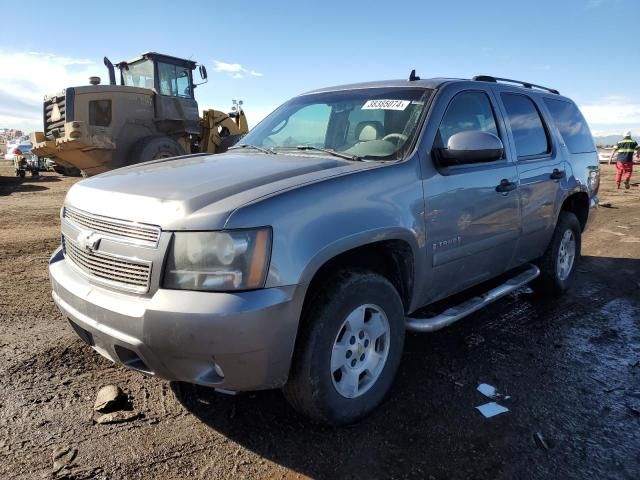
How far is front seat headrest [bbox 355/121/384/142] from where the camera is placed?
10.8 feet

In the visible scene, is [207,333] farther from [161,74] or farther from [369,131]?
[161,74]

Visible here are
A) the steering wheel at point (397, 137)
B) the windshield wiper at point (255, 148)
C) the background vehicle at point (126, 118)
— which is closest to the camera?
the steering wheel at point (397, 137)

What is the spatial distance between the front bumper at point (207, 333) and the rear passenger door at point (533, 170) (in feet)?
8.38

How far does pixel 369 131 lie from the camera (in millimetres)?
3375

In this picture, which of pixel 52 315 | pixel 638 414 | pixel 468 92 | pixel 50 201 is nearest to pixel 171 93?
pixel 50 201

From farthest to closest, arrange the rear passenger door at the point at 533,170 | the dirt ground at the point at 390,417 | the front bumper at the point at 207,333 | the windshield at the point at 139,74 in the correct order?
the windshield at the point at 139,74
the rear passenger door at the point at 533,170
the dirt ground at the point at 390,417
the front bumper at the point at 207,333

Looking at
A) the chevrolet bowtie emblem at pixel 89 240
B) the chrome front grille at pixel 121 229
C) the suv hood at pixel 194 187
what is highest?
the suv hood at pixel 194 187

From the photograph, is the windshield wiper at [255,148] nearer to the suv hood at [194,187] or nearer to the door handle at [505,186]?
the suv hood at [194,187]

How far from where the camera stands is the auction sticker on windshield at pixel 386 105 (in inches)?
132

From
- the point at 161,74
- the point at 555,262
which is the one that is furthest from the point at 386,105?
the point at 161,74

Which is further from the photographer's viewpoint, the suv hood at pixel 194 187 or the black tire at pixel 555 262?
the black tire at pixel 555 262

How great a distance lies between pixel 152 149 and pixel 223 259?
10.2m

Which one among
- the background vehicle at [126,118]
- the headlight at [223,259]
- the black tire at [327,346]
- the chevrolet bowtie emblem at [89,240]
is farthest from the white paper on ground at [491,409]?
the background vehicle at [126,118]

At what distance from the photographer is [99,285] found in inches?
98.0
